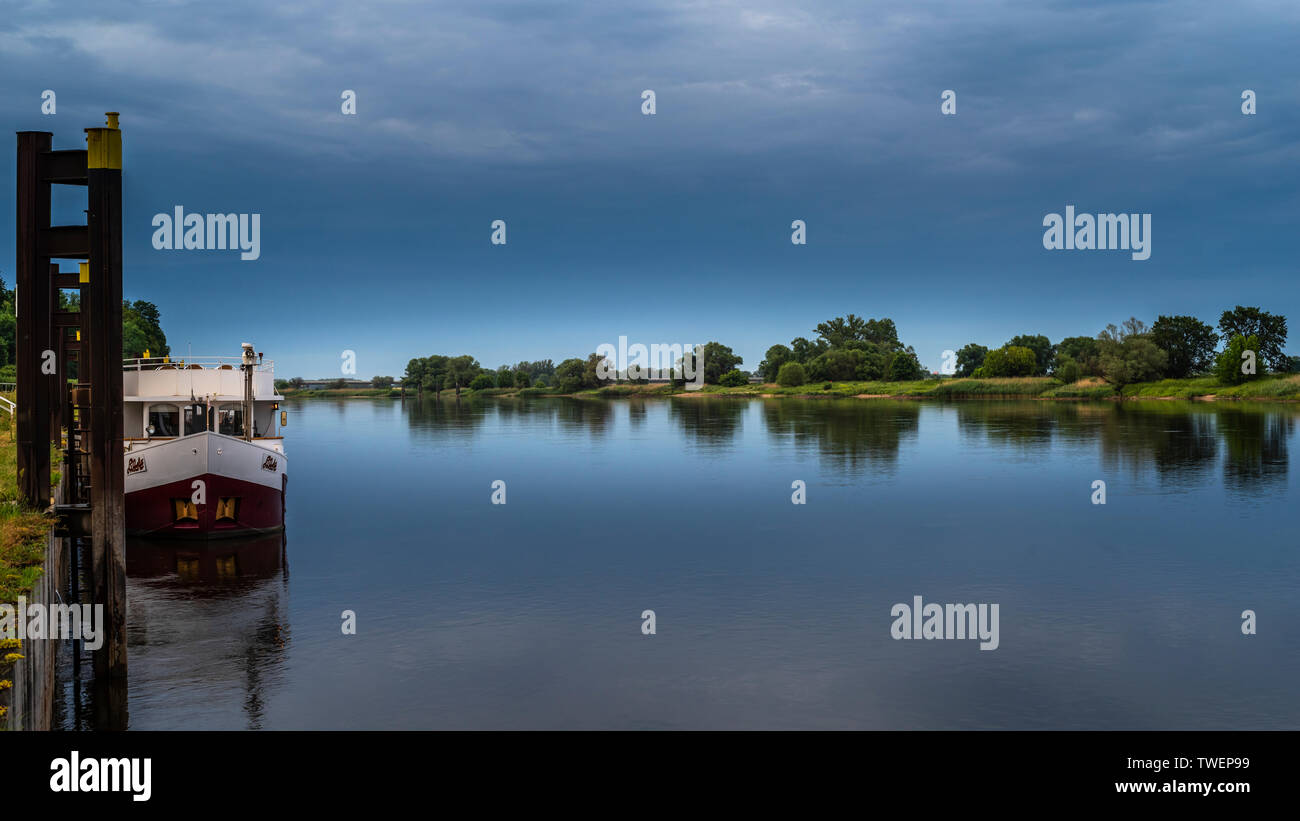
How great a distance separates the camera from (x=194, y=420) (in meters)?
38.6

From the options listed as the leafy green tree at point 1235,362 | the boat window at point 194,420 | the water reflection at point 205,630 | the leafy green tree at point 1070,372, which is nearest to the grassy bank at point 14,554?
the water reflection at point 205,630

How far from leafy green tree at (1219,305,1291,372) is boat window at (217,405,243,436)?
559 ft

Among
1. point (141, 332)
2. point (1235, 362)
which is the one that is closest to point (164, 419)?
point (141, 332)

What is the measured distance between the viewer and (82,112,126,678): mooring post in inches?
766

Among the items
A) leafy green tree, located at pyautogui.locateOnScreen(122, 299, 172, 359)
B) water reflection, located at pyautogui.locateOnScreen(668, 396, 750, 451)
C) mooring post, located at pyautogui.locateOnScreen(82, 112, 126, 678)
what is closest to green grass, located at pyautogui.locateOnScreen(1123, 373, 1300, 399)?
water reflection, located at pyautogui.locateOnScreen(668, 396, 750, 451)

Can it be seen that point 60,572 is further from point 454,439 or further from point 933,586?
point 454,439

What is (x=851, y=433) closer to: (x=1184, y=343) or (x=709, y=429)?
(x=709, y=429)

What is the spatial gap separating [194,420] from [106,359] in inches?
798

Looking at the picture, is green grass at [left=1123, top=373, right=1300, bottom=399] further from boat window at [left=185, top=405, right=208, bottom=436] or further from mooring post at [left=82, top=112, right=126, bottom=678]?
mooring post at [left=82, top=112, right=126, bottom=678]

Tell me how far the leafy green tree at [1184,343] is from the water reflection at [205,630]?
16868 centimetres

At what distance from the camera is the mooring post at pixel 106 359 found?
1945 centimetres

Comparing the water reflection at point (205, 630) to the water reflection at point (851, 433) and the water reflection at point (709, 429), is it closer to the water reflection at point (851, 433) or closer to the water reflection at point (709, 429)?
the water reflection at point (851, 433)

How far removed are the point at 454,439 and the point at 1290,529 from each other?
82563 millimetres
